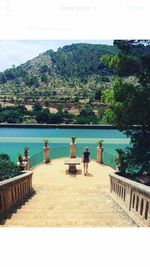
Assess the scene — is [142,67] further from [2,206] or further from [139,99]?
[2,206]

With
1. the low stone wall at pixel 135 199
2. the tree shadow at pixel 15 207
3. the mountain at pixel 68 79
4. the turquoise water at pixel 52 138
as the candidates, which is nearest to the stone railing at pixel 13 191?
the tree shadow at pixel 15 207

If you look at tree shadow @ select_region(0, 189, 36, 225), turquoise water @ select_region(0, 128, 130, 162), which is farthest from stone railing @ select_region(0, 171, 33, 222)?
turquoise water @ select_region(0, 128, 130, 162)

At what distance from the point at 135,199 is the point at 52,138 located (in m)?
13.2

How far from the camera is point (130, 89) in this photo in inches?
225

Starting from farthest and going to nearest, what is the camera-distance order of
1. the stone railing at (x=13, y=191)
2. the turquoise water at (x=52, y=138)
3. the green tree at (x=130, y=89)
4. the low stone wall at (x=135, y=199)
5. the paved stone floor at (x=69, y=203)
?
1. the turquoise water at (x=52, y=138)
2. the green tree at (x=130, y=89)
3. the stone railing at (x=13, y=191)
4. the paved stone floor at (x=69, y=203)
5. the low stone wall at (x=135, y=199)

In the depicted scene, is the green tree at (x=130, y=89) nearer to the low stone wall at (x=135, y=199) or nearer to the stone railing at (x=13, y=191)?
the low stone wall at (x=135, y=199)

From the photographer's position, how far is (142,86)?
5930mm

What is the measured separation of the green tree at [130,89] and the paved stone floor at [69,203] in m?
1.62

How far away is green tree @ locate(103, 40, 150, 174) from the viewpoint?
562 centimetres

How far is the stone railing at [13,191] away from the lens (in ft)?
14.8

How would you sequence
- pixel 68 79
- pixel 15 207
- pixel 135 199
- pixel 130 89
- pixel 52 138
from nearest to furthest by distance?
1. pixel 135 199
2. pixel 15 207
3. pixel 130 89
4. pixel 52 138
5. pixel 68 79

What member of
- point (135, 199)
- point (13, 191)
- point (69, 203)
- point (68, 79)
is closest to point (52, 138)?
point (69, 203)

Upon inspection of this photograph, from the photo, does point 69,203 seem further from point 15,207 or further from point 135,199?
point 135,199
